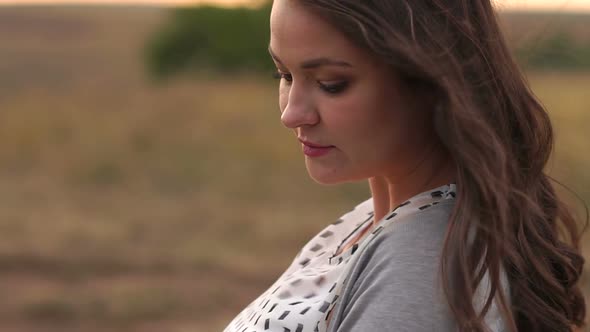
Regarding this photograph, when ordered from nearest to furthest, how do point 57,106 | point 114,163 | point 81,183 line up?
point 81,183, point 114,163, point 57,106

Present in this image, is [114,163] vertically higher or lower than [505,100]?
higher

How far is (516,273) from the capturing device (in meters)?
1.42

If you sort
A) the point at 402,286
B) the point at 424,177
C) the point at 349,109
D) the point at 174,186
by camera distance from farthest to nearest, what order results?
the point at 174,186
the point at 424,177
the point at 349,109
the point at 402,286

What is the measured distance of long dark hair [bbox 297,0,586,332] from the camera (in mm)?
1278

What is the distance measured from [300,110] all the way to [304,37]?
0.11 meters

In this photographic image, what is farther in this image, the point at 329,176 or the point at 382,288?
the point at 329,176

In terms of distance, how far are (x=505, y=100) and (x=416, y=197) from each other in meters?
0.20

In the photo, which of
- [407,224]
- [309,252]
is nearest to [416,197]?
[407,224]

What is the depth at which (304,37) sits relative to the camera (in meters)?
1.35

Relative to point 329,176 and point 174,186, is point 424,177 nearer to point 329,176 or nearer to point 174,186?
point 329,176

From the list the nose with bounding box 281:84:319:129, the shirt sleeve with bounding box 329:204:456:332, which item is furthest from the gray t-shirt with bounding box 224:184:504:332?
the nose with bounding box 281:84:319:129

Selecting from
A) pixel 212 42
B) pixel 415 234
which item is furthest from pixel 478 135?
pixel 212 42

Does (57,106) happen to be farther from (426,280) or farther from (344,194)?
(426,280)

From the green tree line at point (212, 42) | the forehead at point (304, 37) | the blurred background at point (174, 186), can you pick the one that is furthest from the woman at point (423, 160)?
the green tree line at point (212, 42)
